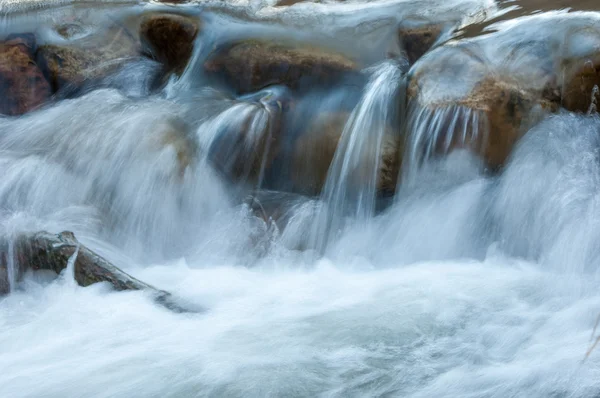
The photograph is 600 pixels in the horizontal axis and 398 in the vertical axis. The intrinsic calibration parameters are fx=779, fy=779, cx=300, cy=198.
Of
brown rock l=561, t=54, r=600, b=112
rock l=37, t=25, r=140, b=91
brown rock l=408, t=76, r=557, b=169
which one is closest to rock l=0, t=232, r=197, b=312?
brown rock l=408, t=76, r=557, b=169

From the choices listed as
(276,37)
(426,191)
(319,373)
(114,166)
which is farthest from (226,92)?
(319,373)

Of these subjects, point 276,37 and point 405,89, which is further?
point 276,37

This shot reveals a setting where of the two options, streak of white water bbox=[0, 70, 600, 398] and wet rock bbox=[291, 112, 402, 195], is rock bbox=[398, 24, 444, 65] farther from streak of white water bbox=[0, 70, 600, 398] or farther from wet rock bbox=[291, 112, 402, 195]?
streak of white water bbox=[0, 70, 600, 398]

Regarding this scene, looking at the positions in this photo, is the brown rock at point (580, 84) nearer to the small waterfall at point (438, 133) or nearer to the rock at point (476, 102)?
the rock at point (476, 102)

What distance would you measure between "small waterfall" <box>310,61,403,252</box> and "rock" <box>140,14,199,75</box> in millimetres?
1721

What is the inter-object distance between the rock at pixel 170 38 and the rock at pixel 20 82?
89 cm

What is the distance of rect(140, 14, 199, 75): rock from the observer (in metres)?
6.17

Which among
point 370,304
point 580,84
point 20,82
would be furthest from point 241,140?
point 580,84

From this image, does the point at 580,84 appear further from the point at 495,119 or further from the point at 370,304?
the point at 370,304

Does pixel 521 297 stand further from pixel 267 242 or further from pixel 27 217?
pixel 27 217

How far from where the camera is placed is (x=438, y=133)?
475 centimetres

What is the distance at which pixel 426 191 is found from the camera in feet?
15.6

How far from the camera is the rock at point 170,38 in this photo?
20.2 feet

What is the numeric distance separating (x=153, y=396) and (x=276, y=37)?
3247 millimetres
